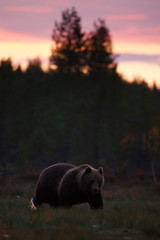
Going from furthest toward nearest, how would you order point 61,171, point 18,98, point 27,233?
point 18,98 < point 61,171 < point 27,233

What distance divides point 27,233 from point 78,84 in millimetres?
37598

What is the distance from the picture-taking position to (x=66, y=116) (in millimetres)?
43781

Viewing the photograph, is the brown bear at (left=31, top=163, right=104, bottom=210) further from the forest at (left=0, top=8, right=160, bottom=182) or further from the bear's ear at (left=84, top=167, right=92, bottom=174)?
the forest at (left=0, top=8, right=160, bottom=182)

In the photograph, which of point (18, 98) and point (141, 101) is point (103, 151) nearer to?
point (141, 101)

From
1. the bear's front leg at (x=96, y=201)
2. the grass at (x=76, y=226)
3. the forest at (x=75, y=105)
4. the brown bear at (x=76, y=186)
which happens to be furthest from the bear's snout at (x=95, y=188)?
the forest at (x=75, y=105)

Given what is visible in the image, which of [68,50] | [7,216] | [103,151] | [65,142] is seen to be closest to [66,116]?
[65,142]

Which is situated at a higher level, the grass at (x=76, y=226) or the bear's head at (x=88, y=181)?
the bear's head at (x=88, y=181)

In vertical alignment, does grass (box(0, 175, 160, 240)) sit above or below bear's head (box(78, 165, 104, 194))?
below

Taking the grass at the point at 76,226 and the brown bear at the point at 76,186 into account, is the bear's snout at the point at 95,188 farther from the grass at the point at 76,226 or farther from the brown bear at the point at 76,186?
the grass at the point at 76,226

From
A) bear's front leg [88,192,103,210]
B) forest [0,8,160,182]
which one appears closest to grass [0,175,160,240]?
bear's front leg [88,192,103,210]

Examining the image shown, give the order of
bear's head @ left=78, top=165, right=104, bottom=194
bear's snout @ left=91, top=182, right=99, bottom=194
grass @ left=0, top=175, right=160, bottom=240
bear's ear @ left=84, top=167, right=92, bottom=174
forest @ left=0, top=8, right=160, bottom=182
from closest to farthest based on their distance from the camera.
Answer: grass @ left=0, top=175, right=160, bottom=240
bear's snout @ left=91, top=182, right=99, bottom=194
bear's head @ left=78, top=165, right=104, bottom=194
bear's ear @ left=84, top=167, right=92, bottom=174
forest @ left=0, top=8, right=160, bottom=182

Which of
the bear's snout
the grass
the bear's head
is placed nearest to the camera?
the grass

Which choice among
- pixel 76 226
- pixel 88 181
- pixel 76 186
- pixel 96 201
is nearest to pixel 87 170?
pixel 88 181

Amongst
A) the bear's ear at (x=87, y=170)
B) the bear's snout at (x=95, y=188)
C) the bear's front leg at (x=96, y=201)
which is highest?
the bear's ear at (x=87, y=170)
